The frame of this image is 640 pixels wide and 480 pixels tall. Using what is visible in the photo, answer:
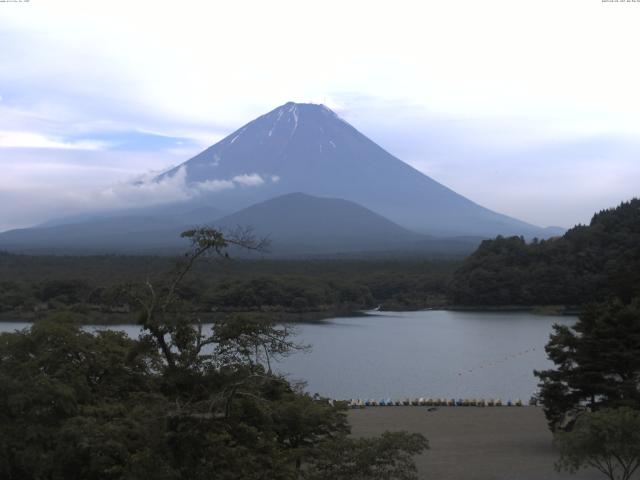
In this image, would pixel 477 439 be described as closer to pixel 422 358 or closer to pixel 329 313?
pixel 422 358

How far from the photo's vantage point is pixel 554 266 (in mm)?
44906

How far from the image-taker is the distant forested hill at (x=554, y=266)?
1718 inches

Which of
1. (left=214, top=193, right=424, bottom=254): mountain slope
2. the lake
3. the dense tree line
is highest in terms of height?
(left=214, top=193, right=424, bottom=254): mountain slope

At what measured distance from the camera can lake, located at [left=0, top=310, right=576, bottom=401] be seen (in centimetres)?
1950

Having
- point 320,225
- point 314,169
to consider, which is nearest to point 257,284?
point 320,225

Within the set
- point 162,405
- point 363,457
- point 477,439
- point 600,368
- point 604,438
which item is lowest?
point 477,439

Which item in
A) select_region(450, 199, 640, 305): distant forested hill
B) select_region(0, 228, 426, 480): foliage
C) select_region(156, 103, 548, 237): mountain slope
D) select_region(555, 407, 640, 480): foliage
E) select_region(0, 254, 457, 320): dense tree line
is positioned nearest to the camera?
select_region(0, 228, 426, 480): foliage

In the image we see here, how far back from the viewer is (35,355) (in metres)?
7.89

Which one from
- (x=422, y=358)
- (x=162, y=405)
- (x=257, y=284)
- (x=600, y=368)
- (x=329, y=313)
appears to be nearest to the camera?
(x=162, y=405)

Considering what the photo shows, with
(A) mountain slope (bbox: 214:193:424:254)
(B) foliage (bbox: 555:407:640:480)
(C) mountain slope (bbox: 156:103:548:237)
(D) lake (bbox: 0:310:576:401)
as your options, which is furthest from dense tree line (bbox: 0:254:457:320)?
(C) mountain slope (bbox: 156:103:548:237)

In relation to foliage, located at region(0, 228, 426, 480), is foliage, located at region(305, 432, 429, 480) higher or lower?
lower

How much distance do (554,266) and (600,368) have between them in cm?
3455

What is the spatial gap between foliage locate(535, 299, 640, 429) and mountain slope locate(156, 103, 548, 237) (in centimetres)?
11987

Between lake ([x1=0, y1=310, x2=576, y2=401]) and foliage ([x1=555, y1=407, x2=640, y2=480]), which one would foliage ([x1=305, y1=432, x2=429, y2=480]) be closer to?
foliage ([x1=555, y1=407, x2=640, y2=480])
